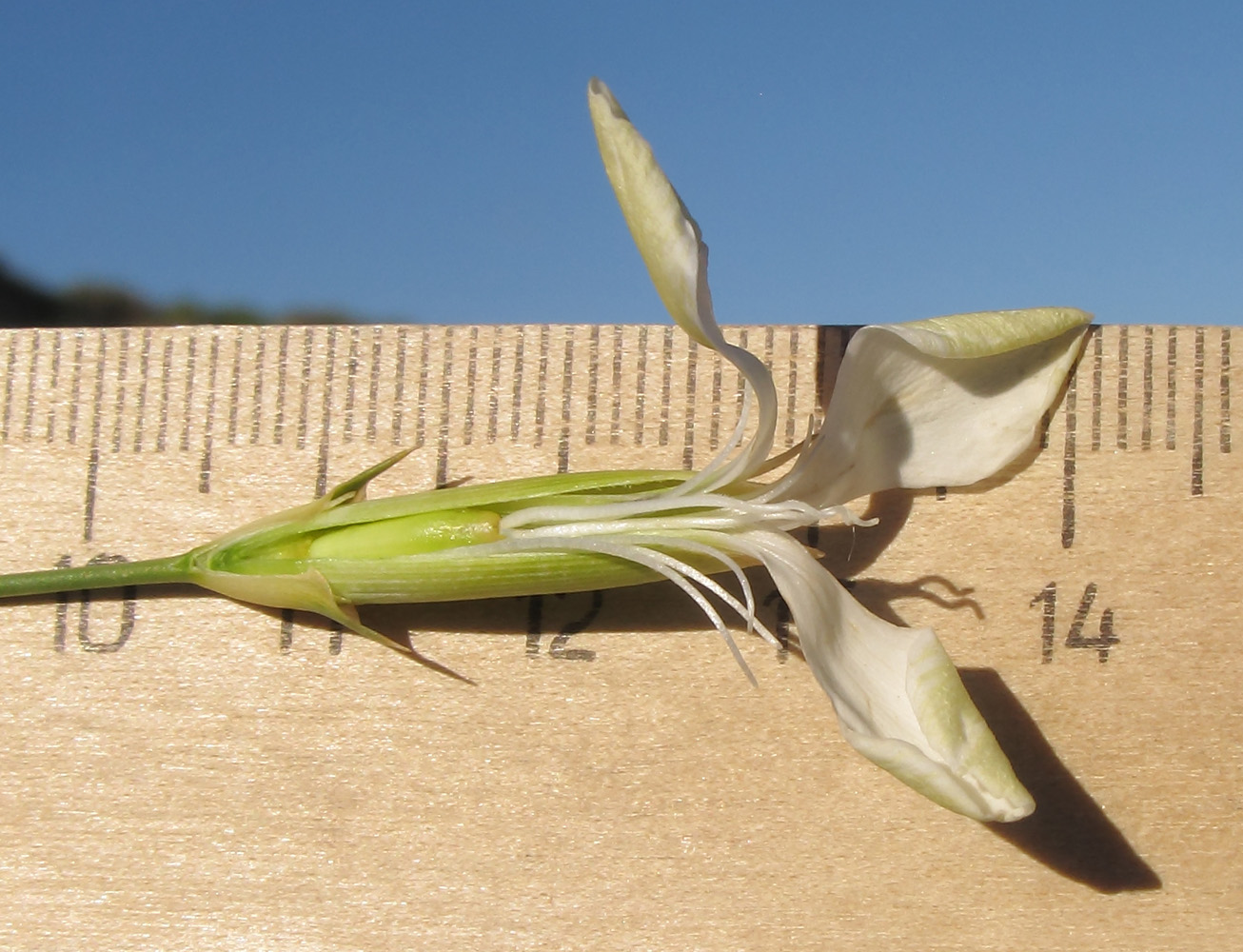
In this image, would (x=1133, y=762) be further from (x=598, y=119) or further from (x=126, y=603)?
(x=126, y=603)

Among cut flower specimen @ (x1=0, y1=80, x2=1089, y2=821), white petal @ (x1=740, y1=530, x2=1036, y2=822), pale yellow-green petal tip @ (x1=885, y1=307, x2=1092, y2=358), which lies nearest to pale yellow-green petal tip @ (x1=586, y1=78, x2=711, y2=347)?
cut flower specimen @ (x1=0, y1=80, x2=1089, y2=821)

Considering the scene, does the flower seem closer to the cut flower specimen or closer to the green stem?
the cut flower specimen

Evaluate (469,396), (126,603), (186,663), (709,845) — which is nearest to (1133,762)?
(709,845)

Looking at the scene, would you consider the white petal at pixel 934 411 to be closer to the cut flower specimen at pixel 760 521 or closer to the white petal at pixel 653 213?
the cut flower specimen at pixel 760 521

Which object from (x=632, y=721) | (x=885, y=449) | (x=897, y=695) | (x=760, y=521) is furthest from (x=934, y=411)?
(x=632, y=721)

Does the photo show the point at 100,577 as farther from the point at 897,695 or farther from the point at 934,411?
the point at 934,411

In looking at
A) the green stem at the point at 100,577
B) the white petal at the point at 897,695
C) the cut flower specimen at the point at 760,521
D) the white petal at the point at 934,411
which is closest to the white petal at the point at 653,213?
the cut flower specimen at the point at 760,521
